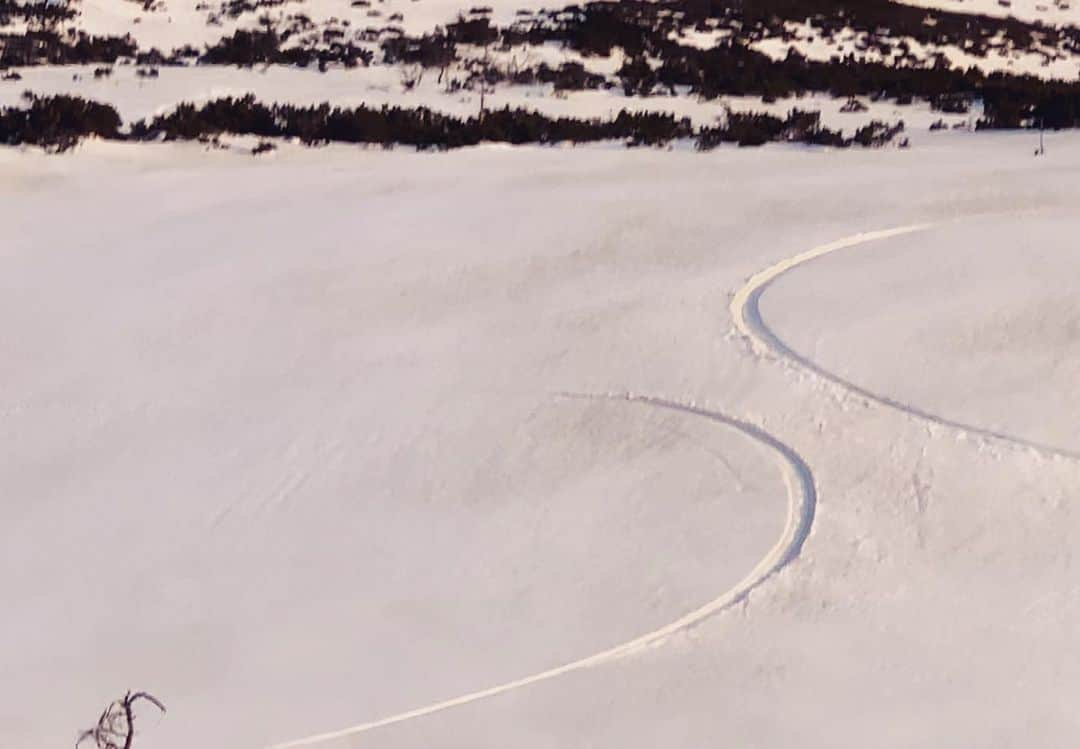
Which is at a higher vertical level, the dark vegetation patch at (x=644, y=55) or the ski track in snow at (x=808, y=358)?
the dark vegetation patch at (x=644, y=55)

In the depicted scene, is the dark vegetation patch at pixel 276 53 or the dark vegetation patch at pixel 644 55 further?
the dark vegetation patch at pixel 276 53

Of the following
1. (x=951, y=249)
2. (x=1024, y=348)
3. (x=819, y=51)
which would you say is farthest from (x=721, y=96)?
(x=1024, y=348)

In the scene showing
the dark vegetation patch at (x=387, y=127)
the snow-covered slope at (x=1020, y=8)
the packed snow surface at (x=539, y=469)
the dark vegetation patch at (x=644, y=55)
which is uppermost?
the snow-covered slope at (x=1020, y=8)

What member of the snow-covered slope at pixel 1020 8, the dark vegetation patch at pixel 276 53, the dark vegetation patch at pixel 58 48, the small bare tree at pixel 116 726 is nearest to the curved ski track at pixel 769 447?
the small bare tree at pixel 116 726

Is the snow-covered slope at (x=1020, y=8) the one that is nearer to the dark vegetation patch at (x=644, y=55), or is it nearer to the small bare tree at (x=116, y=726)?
the dark vegetation patch at (x=644, y=55)

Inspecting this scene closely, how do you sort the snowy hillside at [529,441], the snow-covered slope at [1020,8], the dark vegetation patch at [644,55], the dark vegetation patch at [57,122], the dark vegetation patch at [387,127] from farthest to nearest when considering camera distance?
the snow-covered slope at [1020,8], the dark vegetation patch at [644,55], the dark vegetation patch at [387,127], the dark vegetation patch at [57,122], the snowy hillside at [529,441]

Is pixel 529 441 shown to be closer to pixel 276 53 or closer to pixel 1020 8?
pixel 276 53

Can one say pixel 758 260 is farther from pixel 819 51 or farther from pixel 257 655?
pixel 819 51

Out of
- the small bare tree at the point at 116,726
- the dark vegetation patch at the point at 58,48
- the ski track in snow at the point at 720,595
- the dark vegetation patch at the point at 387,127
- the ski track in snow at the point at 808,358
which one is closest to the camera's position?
the small bare tree at the point at 116,726
